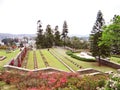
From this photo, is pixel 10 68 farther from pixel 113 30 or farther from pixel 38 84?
pixel 113 30

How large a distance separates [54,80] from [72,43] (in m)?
64.8

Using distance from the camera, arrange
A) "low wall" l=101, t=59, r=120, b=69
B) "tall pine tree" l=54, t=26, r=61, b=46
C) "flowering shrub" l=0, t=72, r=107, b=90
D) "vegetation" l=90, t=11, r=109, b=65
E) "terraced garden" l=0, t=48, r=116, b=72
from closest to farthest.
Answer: "flowering shrub" l=0, t=72, r=107, b=90, "terraced garden" l=0, t=48, r=116, b=72, "low wall" l=101, t=59, r=120, b=69, "vegetation" l=90, t=11, r=109, b=65, "tall pine tree" l=54, t=26, r=61, b=46

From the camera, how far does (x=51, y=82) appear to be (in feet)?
39.5

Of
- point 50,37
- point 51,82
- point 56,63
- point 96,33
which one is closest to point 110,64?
point 96,33

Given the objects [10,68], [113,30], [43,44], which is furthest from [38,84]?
[43,44]

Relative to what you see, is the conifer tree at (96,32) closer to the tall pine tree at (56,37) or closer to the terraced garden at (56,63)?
the terraced garden at (56,63)

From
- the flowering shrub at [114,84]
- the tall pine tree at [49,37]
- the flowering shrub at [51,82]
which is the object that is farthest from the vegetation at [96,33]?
the tall pine tree at [49,37]

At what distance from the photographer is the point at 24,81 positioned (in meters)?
12.8

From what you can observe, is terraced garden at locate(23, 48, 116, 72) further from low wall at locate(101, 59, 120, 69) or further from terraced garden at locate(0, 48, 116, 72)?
low wall at locate(101, 59, 120, 69)

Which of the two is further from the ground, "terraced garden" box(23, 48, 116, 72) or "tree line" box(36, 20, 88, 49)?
"tree line" box(36, 20, 88, 49)

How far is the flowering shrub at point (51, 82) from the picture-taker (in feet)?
34.8

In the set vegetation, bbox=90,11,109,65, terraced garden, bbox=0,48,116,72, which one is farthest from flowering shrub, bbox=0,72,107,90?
vegetation, bbox=90,11,109,65

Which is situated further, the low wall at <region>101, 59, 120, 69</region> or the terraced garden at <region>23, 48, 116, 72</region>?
the low wall at <region>101, 59, 120, 69</region>

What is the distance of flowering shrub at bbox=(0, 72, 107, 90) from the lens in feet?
34.8
